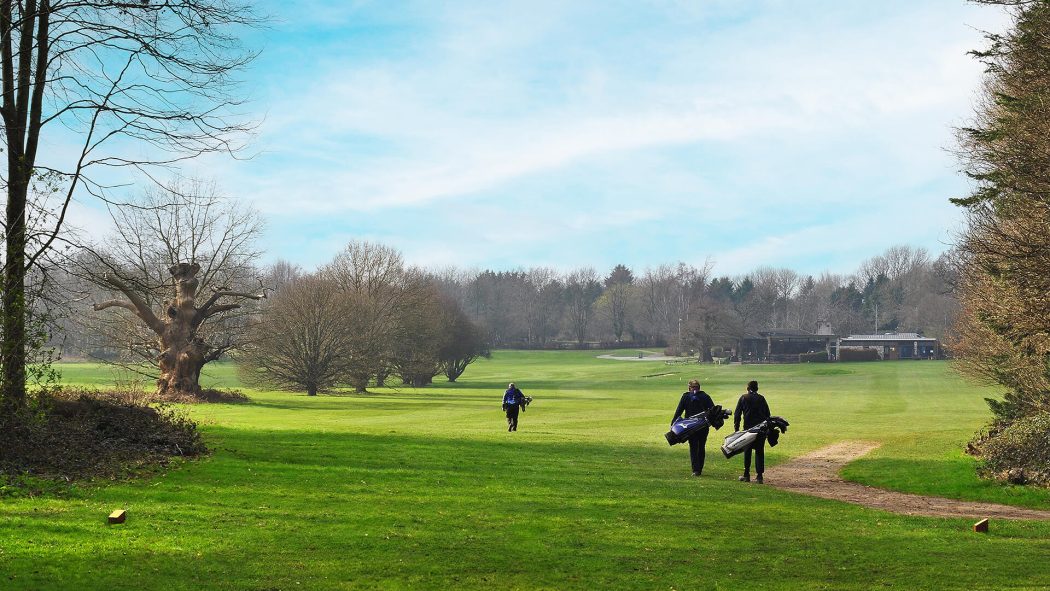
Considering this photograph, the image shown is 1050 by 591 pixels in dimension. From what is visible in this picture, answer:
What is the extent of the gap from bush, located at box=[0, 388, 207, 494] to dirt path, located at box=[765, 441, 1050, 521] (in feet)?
40.6

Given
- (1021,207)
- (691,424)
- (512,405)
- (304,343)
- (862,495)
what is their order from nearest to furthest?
(862,495), (691,424), (1021,207), (512,405), (304,343)

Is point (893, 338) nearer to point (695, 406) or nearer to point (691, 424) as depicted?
point (695, 406)

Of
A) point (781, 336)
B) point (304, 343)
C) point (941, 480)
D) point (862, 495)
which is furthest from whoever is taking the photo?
point (781, 336)

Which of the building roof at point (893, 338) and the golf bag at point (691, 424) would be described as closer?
the golf bag at point (691, 424)

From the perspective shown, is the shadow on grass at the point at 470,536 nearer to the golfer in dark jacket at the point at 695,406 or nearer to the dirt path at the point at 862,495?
the dirt path at the point at 862,495

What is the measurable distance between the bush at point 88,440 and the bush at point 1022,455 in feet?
55.4

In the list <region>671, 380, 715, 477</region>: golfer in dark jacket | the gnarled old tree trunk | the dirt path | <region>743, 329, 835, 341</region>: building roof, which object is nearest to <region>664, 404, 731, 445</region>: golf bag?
<region>671, 380, 715, 477</region>: golfer in dark jacket

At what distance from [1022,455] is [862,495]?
13.6 ft

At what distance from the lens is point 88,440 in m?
16.1

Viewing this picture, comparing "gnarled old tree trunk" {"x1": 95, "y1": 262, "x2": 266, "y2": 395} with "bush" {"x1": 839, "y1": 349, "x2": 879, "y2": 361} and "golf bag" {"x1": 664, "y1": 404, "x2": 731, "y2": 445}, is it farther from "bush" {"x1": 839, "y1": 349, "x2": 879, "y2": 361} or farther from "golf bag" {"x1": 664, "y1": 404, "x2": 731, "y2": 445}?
"bush" {"x1": 839, "y1": 349, "x2": 879, "y2": 361}

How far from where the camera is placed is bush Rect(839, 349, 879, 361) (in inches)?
5022

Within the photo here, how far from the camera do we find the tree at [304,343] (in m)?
63.9

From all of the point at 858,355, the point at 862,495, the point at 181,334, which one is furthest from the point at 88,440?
the point at 858,355

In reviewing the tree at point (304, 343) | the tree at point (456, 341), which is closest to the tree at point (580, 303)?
the tree at point (456, 341)
